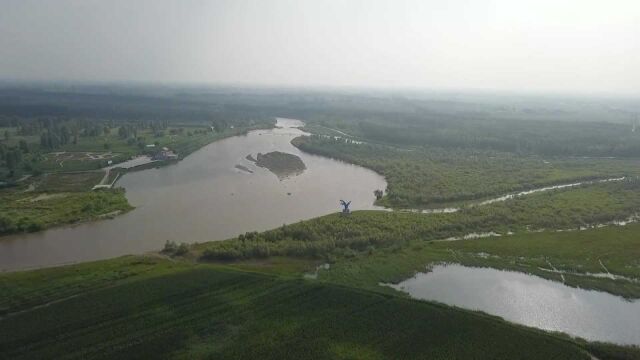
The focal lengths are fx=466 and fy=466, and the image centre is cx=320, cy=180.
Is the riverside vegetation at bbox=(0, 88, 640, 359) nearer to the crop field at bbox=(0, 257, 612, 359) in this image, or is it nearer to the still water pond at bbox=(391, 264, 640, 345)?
the crop field at bbox=(0, 257, 612, 359)

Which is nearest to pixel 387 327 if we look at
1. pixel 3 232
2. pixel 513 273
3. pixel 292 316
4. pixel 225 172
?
pixel 292 316

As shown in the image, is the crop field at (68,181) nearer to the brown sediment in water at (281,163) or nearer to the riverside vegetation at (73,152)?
Answer: the riverside vegetation at (73,152)

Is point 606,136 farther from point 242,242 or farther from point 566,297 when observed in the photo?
point 242,242

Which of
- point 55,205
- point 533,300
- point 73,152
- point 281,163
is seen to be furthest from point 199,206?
point 73,152

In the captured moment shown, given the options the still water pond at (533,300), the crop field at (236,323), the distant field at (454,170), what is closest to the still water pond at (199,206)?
the distant field at (454,170)

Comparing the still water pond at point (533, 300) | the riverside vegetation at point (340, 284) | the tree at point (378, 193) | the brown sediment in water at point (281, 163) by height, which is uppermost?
the riverside vegetation at point (340, 284)

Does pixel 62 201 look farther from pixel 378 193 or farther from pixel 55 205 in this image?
pixel 378 193
